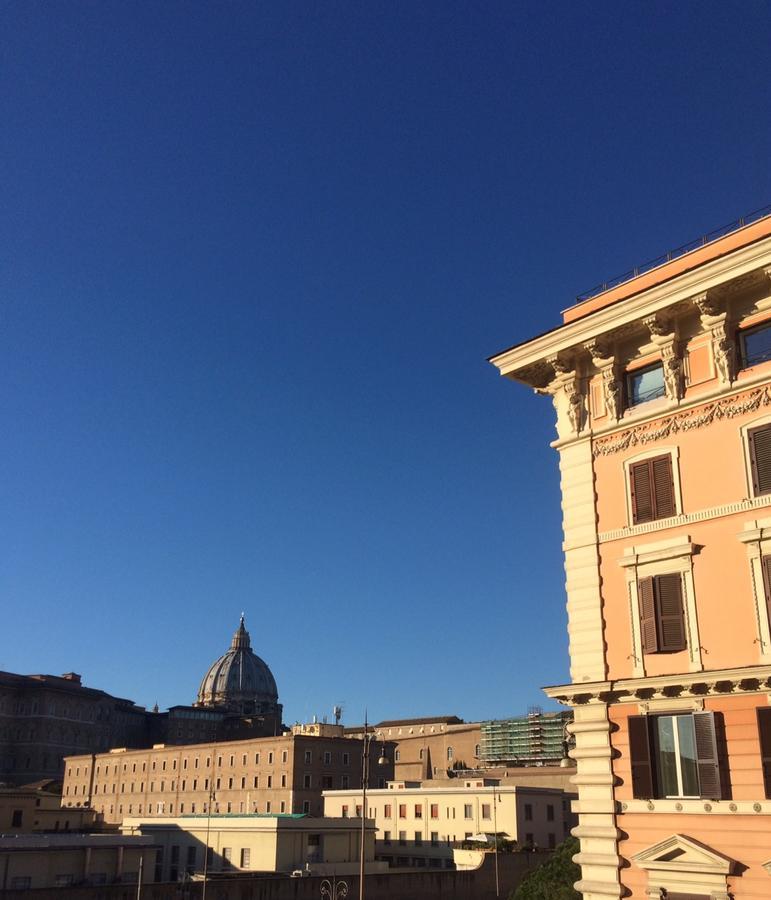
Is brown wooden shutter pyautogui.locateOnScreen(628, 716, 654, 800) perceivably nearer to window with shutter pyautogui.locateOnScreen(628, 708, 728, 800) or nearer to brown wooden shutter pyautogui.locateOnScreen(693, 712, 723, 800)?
window with shutter pyautogui.locateOnScreen(628, 708, 728, 800)

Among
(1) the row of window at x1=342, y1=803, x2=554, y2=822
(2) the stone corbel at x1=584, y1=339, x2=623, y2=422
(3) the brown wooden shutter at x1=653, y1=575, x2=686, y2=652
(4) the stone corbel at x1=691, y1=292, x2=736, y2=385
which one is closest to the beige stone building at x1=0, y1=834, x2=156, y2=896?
(1) the row of window at x1=342, y1=803, x2=554, y2=822

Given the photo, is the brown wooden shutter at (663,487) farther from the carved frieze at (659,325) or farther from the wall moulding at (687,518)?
the carved frieze at (659,325)

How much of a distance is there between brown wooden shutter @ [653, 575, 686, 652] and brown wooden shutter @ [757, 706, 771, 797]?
2076mm

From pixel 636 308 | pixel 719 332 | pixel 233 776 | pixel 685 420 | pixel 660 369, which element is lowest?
pixel 233 776

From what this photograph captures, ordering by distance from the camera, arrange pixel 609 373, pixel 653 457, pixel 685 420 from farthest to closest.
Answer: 1. pixel 609 373
2. pixel 653 457
3. pixel 685 420

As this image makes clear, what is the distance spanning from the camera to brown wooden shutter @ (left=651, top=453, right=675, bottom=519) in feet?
67.5

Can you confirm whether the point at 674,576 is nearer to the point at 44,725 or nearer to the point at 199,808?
→ the point at 199,808

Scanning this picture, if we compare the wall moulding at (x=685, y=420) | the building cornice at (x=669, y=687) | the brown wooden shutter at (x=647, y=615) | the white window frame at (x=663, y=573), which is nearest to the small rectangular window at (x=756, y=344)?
the wall moulding at (x=685, y=420)

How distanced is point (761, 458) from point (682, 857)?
7978 millimetres

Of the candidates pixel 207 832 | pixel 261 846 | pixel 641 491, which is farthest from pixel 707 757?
pixel 207 832

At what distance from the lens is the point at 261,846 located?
67.4m

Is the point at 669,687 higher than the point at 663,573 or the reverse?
the reverse

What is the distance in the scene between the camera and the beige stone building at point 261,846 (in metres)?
66.8

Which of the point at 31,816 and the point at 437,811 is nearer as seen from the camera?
the point at 437,811
